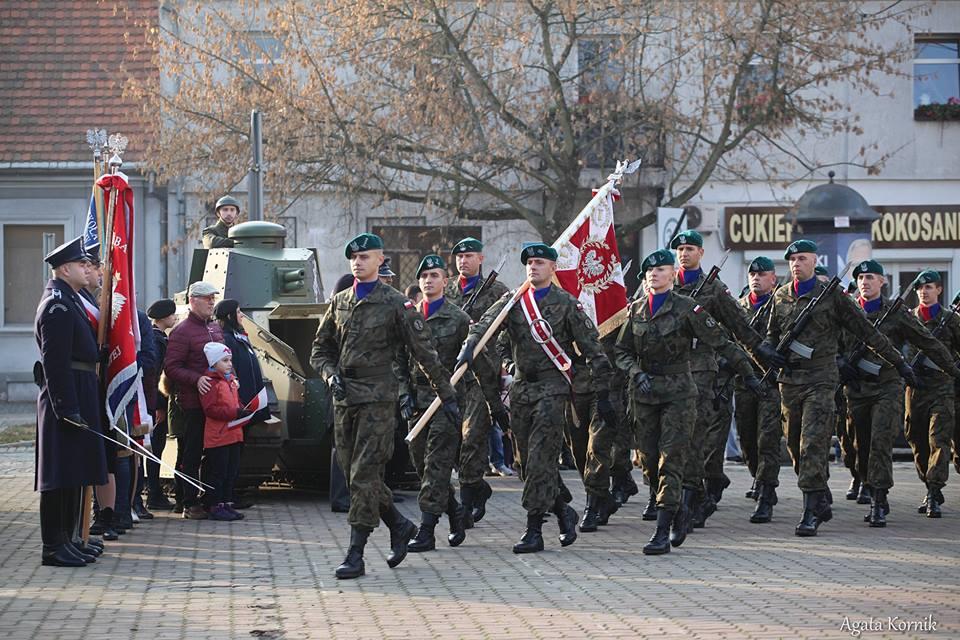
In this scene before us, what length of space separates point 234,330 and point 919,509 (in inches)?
235

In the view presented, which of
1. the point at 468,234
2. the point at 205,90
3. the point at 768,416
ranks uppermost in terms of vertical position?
the point at 205,90

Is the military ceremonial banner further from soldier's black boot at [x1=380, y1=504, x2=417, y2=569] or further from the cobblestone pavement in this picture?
soldier's black boot at [x1=380, y1=504, x2=417, y2=569]

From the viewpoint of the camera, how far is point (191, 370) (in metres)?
12.8

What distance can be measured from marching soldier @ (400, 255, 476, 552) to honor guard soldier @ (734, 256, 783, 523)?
2.40 metres

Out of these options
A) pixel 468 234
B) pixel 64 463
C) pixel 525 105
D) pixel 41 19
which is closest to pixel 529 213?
pixel 525 105

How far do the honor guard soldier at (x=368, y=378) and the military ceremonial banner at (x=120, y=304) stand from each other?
5.19ft

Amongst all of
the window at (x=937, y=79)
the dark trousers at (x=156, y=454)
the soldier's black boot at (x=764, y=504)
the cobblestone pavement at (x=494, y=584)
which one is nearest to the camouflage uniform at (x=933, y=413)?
the cobblestone pavement at (x=494, y=584)

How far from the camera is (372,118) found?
77.1 feet

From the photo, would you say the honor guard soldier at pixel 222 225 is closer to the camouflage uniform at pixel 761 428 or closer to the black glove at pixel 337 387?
the camouflage uniform at pixel 761 428

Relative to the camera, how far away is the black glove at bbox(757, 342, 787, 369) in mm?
11695

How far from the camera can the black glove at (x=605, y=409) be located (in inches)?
411

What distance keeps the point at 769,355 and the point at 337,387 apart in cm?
374

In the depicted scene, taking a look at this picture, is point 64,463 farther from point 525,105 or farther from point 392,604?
point 525,105

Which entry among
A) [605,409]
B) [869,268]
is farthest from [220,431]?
[869,268]
